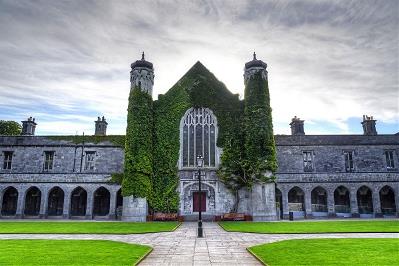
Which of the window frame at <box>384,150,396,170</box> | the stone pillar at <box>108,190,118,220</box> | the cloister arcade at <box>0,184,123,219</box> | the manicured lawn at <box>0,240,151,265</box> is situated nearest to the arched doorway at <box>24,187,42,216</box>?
the cloister arcade at <box>0,184,123,219</box>

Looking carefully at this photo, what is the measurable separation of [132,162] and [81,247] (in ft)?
56.7

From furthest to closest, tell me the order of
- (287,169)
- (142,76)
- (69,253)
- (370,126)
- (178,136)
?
(370,126) < (287,169) < (142,76) < (178,136) < (69,253)

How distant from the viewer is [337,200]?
1398 inches

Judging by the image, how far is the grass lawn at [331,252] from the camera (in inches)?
375

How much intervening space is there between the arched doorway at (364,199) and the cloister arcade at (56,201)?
85.9 ft

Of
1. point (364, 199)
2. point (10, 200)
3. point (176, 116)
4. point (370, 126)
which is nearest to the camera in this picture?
point (176, 116)

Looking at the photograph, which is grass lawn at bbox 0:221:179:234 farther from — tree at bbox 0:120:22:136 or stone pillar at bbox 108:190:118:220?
tree at bbox 0:120:22:136

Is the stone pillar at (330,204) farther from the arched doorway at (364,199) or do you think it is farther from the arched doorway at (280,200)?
the arched doorway at (280,200)

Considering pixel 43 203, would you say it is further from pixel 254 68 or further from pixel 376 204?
pixel 376 204

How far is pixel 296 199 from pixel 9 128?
53134mm

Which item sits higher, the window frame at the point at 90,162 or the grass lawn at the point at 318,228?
the window frame at the point at 90,162

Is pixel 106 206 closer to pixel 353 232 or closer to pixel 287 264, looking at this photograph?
pixel 353 232

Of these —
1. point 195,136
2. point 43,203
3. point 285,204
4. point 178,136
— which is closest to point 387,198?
point 285,204

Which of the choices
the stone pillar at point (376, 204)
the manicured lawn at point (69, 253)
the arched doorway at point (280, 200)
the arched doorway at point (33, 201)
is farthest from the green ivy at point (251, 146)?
the arched doorway at point (33, 201)
